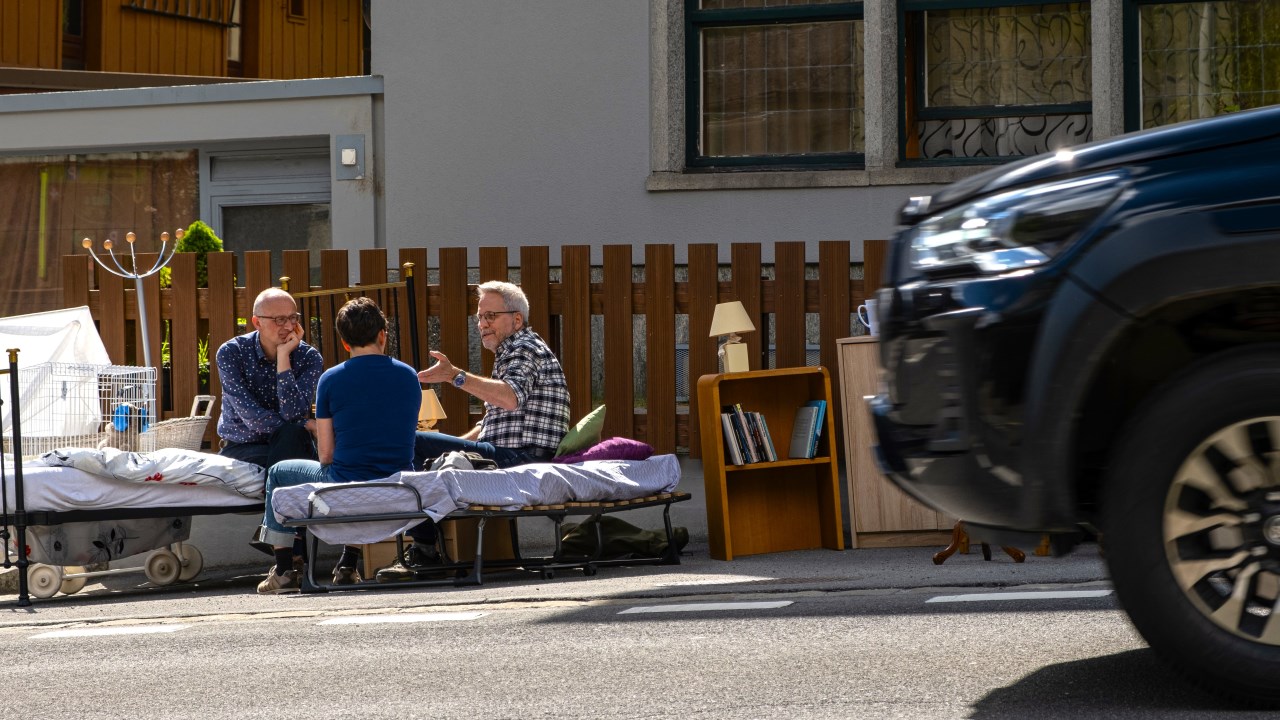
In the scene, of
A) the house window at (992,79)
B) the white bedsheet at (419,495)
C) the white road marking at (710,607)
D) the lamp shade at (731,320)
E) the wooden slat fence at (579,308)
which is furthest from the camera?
the house window at (992,79)

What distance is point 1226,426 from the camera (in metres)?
3.50

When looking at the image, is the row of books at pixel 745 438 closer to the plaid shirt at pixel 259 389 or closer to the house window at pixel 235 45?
the plaid shirt at pixel 259 389

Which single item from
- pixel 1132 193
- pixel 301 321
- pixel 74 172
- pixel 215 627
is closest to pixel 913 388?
pixel 1132 193

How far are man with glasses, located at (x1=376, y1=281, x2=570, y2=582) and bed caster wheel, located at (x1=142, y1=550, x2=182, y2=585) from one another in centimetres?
126

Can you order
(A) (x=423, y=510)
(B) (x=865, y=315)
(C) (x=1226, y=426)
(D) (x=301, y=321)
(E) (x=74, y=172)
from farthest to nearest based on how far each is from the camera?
1. (E) (x=74, y=172)
2. (D) (x=301, y=321)
3. (B) (x=865, y=315)
4. (A) (x=423, y=510)
5. (C) (x=1226, y=426)

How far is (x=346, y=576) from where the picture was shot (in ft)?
26.2

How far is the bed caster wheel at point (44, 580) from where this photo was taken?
830cm

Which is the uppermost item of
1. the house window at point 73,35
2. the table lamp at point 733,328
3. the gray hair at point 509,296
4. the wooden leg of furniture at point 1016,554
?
the house window at point 73,35

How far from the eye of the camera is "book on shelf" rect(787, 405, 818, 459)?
8867mm

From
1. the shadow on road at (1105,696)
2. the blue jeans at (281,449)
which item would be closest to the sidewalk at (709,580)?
the blue jeans at (281,449)

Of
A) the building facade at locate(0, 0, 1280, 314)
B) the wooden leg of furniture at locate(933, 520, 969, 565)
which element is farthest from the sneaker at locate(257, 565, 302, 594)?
the building facade at locate(0, 0, 1280, 314)

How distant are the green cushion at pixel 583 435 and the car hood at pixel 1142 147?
16.7 feet

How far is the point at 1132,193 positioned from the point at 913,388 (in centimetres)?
70

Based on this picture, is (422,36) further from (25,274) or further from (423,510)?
(423,510)
